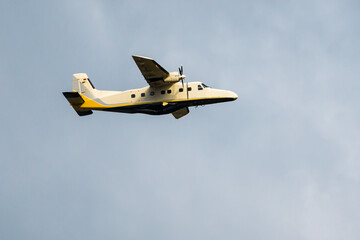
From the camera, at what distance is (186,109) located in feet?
127

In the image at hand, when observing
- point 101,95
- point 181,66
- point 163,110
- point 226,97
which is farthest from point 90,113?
point 226,97

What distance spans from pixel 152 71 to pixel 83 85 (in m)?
7.53

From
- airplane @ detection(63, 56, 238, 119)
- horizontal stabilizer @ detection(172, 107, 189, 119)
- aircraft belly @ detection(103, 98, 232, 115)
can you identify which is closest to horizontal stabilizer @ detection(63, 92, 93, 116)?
airplane @ detection(63, 56, 238, 119)

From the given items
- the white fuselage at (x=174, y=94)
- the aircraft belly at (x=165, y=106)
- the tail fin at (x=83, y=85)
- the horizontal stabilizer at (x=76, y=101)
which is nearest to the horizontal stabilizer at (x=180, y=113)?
the aircraft belly at (x=165, y=106)

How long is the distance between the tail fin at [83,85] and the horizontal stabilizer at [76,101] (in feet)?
3.27

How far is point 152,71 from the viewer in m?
34.4

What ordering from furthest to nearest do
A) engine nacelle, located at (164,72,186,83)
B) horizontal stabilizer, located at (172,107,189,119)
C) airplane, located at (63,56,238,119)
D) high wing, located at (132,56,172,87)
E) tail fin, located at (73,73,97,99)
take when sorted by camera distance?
horizontal stabilizer, located at (172,107,189,119) → tail fin, located at (73,73,97,99) → airplane, located at (63,56,238,119) → engine nacelle, located at (164,72,186,83) → high wing, located at (132,56,172,87)

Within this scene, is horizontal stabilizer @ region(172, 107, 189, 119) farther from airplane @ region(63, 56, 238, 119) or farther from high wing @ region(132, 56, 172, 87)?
high wing @ region(132, 56, 172, 87)

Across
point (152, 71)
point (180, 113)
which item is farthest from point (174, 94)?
point (180, 113)

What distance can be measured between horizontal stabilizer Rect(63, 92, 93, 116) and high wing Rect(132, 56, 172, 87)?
5936mm

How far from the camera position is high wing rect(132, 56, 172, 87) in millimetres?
33500

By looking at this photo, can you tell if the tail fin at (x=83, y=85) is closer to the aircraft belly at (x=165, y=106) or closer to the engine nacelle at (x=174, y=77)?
the aircraft belly at (x=165, y=106)

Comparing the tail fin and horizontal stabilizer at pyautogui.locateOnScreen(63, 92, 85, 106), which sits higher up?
the tail fin

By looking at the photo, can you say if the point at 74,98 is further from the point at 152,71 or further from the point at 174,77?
the point at 174,77
